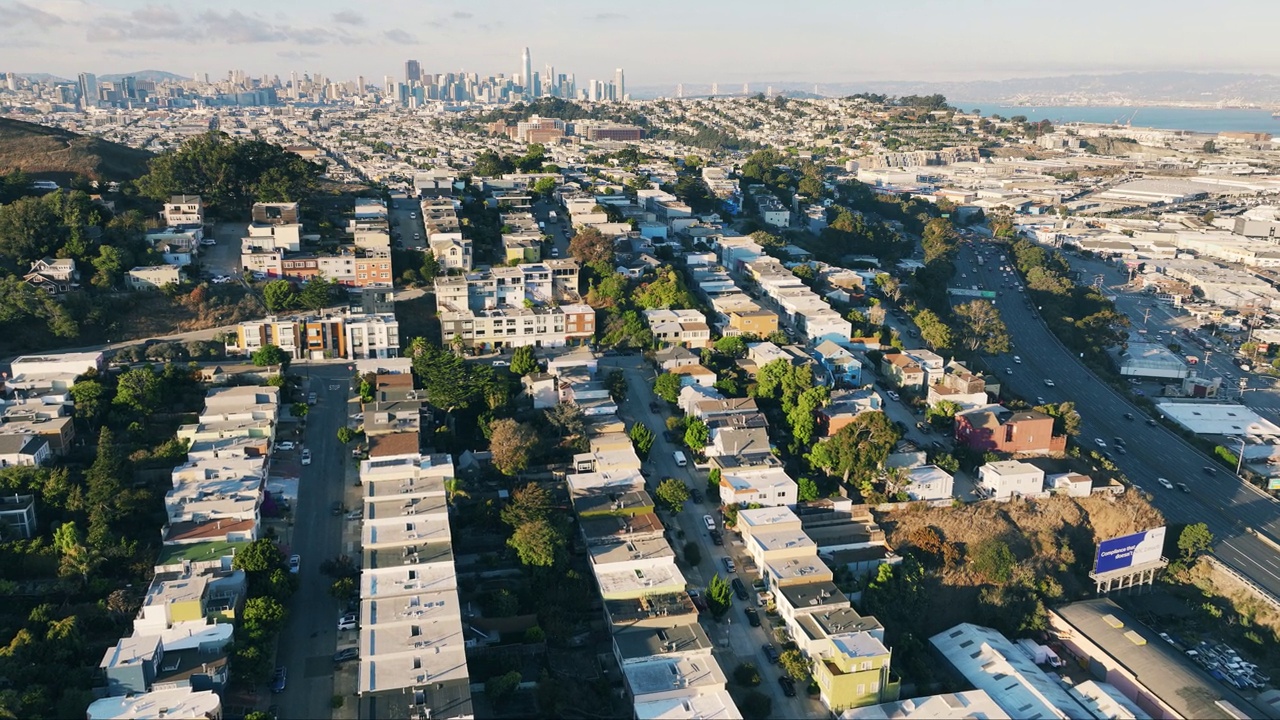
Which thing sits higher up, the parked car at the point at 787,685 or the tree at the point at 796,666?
the tree at the point at 796,666

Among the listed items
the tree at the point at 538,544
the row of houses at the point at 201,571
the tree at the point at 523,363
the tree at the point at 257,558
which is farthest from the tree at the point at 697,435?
the tree at the point at 257,558

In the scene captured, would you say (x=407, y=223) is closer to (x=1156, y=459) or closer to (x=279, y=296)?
(x=279, y=296)

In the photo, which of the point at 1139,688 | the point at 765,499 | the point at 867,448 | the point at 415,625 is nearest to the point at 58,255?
the point at 415,625

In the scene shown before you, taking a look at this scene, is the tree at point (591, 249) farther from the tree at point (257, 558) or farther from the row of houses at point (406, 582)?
the tree at point (257, 558)

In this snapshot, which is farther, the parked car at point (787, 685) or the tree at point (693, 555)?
the tree at point (693, 555)

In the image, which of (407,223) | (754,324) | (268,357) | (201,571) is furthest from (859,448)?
(407,223)

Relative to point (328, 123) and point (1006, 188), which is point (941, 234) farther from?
point (328, 123)

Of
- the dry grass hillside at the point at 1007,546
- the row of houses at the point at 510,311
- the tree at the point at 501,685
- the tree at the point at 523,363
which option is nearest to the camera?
the tree at the point at 501,685

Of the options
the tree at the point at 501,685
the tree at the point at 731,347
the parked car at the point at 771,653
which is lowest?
the parked car at the point at 771,653
